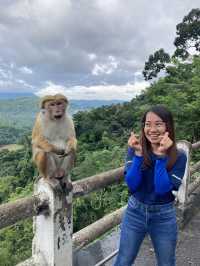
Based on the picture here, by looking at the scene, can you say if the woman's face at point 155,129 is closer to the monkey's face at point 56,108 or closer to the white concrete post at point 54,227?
the white concrete post at point 54,227

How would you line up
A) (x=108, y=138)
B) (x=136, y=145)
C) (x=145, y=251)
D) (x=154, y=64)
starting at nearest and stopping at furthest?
(x=136, y=145)
(x=145, y=251)
(x=108, y=138)
(x=154, y=64)

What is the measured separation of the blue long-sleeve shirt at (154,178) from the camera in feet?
7.52

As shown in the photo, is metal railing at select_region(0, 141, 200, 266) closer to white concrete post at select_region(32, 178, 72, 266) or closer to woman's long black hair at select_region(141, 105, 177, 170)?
white concrete post at select_region(32, 178, 72, 266)

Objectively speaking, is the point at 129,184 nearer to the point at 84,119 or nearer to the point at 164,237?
the point at 164,237

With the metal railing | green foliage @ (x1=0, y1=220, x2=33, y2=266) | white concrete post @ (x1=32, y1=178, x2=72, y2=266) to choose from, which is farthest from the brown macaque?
green foliage @ (x1=0, y1=220, x2=33, y2=266)

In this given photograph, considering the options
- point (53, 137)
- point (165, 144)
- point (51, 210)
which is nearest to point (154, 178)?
point (165, 144)

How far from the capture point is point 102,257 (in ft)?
11.9

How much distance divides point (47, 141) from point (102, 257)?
1225 mm

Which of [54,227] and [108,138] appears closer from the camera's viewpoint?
[54,227]

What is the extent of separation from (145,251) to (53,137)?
1.55 metres

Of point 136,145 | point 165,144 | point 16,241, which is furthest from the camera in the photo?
point 16,241

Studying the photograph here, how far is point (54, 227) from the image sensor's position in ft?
7.97

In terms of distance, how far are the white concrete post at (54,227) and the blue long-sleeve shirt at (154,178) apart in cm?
44

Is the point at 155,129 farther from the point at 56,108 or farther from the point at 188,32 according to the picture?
the point at 188,32
